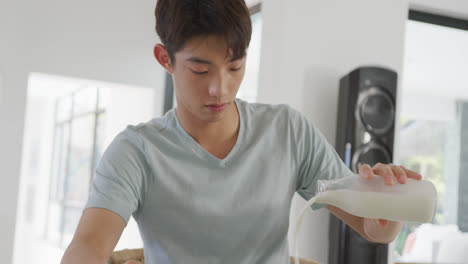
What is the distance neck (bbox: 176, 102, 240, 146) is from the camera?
3.76ft

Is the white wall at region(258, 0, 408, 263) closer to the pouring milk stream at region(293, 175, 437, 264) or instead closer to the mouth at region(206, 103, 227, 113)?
the mouth at region(206, 103, 227, 113)

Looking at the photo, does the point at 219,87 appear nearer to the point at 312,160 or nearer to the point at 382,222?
the point at 312,160

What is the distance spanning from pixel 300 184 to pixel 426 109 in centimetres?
471

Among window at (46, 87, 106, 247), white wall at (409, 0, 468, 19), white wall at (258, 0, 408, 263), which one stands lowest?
window at (46, 87, 106, 247)

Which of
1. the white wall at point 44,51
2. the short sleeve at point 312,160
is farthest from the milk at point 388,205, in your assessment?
the white wall at point 44,51

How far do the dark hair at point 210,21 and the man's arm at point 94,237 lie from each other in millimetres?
361

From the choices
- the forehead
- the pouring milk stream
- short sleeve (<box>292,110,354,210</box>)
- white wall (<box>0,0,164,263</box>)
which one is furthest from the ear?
white wall (<box>0,0,164,263</box>)

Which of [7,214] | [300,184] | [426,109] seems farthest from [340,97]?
[7,214]

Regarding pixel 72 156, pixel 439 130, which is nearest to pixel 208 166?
pixel 439 130

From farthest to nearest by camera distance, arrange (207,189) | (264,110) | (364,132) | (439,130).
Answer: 1. (439,130)
2. (364,132)
3. (264,110)
4. (207,189)

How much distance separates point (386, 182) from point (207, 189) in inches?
15.8

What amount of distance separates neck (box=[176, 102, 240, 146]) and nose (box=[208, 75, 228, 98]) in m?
0.13

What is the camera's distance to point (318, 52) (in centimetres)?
313

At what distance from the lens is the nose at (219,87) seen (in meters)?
1.00
